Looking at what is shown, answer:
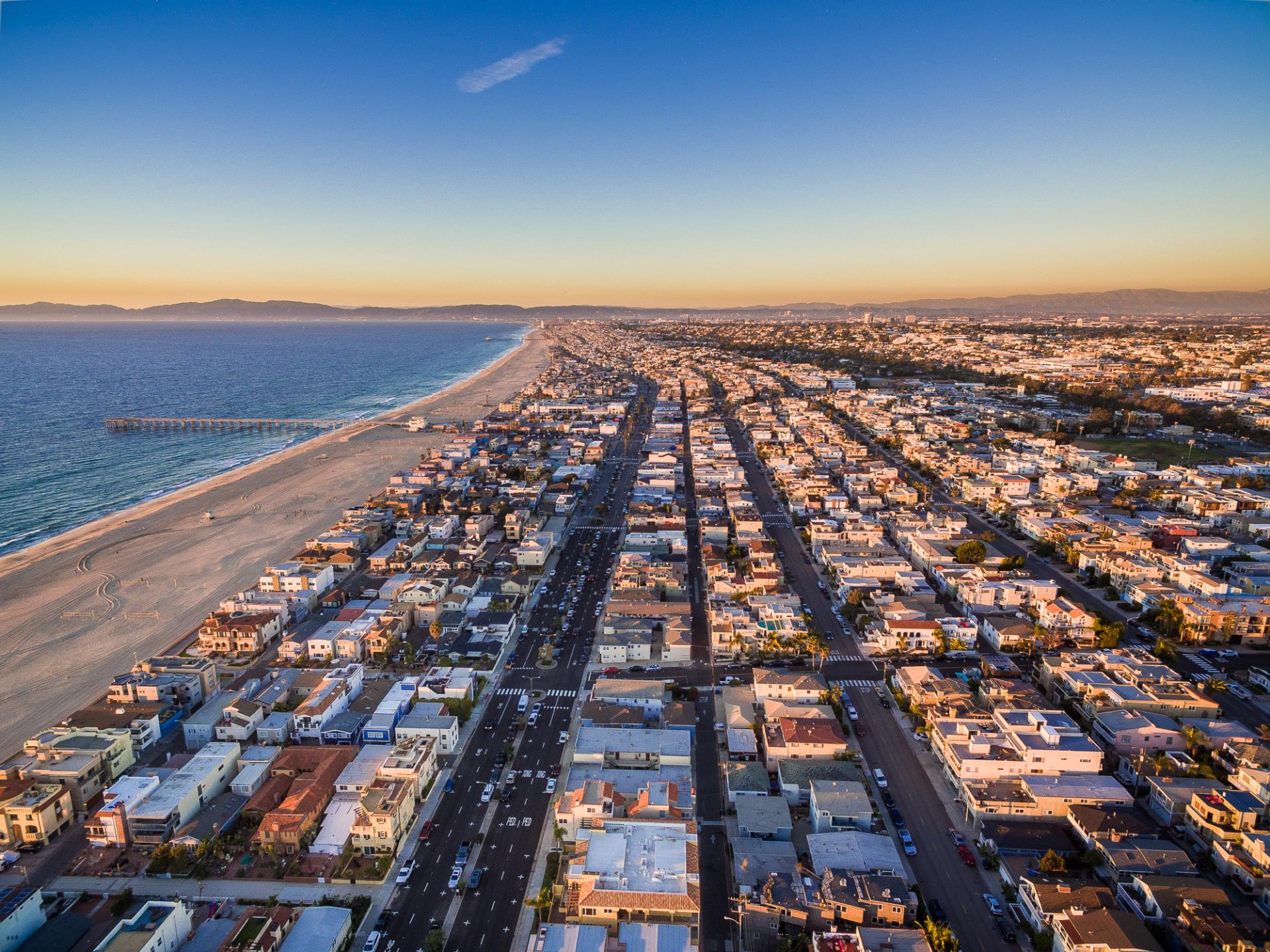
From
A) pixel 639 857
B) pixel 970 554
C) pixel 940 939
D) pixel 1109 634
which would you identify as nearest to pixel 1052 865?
pixel 940 939

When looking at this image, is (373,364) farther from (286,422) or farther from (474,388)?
(286,422)

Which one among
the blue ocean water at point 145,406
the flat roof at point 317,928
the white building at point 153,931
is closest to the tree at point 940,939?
the flat roof at point 317,928

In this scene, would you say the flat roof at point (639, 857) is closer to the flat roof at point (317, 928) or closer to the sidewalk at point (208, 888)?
the sidewalk at point (208, 888)

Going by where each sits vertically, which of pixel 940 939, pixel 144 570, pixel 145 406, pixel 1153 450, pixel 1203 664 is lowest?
pixel 1203 664

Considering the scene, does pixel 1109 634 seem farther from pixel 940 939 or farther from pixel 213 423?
pixel 213 423

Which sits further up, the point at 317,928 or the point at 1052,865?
the point at 317,928

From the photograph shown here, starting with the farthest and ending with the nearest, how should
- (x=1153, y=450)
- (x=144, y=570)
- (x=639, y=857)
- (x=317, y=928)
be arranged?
(x=1153, y=450)
(x=144, y=570)
(x=639, y=857)
(x=317, y=928)

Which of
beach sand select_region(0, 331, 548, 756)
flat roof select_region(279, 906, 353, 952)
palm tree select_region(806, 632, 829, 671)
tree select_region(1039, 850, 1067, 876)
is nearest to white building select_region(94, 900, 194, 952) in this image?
flat roof select_region(279, 906, 353, 952)
